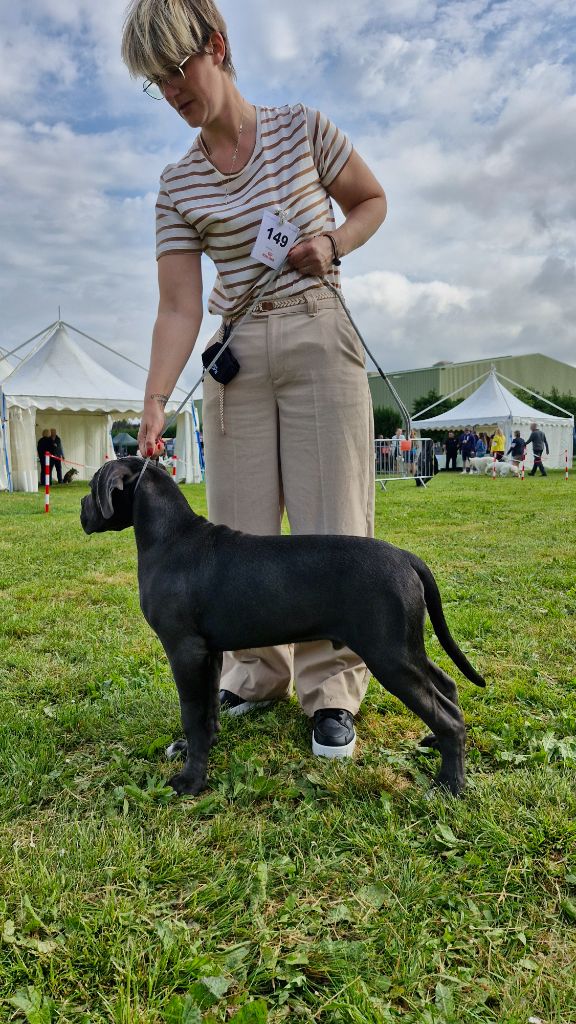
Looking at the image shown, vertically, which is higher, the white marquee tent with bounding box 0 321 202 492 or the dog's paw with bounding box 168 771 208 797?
the white marquee tent with bounding box 0 321 202 492

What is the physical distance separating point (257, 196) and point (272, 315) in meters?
0.47

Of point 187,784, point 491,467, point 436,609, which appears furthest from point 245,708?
point 491,467

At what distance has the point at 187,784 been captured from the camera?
254 cm

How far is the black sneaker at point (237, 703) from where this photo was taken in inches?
130

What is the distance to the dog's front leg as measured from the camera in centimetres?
246

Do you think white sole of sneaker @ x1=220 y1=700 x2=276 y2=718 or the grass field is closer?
the grass field

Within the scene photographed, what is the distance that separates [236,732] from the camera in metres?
3.05

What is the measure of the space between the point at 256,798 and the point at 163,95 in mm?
2768

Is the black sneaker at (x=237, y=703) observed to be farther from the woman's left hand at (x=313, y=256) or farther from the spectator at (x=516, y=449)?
the spectator at (x=516, y=449)

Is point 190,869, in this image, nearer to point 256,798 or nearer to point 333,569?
point 256,798

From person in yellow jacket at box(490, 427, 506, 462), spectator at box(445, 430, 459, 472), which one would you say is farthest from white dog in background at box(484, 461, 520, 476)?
spectator at box(445, 430, 459, 472)

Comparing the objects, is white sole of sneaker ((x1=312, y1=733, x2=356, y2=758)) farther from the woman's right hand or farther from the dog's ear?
the woman's right hand

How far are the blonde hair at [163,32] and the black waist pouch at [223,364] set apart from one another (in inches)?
39.4

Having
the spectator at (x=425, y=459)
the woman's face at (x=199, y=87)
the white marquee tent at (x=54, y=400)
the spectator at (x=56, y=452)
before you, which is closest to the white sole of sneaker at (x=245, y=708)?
the woman's face at (x=199, y=87)
